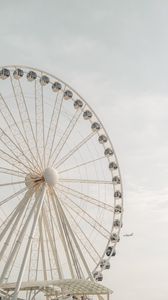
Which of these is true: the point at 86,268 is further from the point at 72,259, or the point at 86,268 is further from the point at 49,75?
the point at 49,75

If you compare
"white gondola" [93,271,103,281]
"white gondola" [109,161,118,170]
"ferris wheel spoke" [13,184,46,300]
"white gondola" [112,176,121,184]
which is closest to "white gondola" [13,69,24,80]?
"ferris wheel spoke" [13,184,46,300]

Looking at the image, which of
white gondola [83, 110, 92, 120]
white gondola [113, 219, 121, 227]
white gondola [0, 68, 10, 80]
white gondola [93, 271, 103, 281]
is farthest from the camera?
white gondola [83, 110, 92, 120]

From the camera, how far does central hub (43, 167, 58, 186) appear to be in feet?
137

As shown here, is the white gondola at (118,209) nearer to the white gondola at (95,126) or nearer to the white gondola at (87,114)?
the white gondola at (95,126)

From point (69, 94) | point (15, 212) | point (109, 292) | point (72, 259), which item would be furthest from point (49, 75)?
point (109, 292)

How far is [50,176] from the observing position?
41969 millimetres

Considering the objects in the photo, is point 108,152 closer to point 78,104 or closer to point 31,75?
point 78,104

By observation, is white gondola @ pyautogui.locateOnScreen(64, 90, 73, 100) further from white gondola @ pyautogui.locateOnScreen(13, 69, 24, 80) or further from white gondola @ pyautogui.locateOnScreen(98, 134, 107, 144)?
white gondola @ pyautogui.locateOnScreen(98, 134, 107, 144)

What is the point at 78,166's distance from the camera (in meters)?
44.8

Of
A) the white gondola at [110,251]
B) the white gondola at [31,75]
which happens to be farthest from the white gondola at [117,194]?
the white gondola at [31,75]

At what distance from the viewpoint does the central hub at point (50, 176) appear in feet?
137

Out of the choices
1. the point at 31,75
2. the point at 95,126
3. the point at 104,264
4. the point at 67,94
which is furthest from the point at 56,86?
the point at 104,264

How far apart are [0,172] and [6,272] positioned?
7536mm

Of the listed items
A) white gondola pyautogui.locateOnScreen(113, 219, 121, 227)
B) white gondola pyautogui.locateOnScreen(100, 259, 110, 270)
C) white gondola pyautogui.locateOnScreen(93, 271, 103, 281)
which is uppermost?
white gondola pyautogui.locateOnScreen(113, 219, 121, 227)
